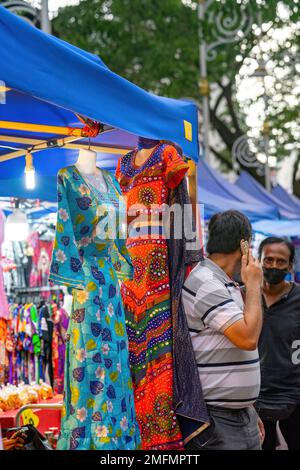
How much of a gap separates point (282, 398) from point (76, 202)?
2.02m

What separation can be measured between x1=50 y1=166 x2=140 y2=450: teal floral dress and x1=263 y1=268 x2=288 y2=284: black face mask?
5.03 ft

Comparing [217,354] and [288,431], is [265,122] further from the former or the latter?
[217,354]

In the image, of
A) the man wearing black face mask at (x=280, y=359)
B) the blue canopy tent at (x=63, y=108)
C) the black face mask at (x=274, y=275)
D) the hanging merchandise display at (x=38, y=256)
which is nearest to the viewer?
the blue canopy tent at (x=63, y=108)

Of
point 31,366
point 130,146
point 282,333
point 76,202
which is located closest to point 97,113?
point 76,202

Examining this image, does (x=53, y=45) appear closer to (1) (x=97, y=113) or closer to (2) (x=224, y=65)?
(1) (x=97, y=113)

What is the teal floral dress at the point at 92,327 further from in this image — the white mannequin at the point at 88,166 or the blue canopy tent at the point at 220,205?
the blue canopy tent at the point at 220,205

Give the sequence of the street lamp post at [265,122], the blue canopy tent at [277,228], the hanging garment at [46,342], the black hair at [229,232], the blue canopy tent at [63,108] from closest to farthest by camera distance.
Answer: the blue canopy tent at [63,108], the black hair at [229,232], the hanging garment at [46,342], the blue canopy tent at [277,228], the street lamp post at [265,122]

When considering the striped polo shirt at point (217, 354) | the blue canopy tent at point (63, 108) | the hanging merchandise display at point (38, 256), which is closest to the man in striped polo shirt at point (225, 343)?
the striped polo shirt at point (217, 354)

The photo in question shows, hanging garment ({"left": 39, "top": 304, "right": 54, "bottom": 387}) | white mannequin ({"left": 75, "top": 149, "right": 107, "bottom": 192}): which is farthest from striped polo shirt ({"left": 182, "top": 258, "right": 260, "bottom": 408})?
hanging garment ({"left": 39, "top": 304, "right": 54, "bottom": 387})

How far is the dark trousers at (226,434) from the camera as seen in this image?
4.07 meters

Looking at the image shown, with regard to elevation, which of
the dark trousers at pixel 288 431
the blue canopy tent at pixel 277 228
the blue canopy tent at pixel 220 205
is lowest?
the dark trousers at pixel 288 431

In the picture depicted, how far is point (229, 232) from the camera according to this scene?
420 cm

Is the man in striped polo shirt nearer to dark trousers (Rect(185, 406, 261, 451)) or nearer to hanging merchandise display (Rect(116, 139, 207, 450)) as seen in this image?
dark trousers (Rect(185, 406, 261, 451))

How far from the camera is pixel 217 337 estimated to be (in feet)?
13.4
